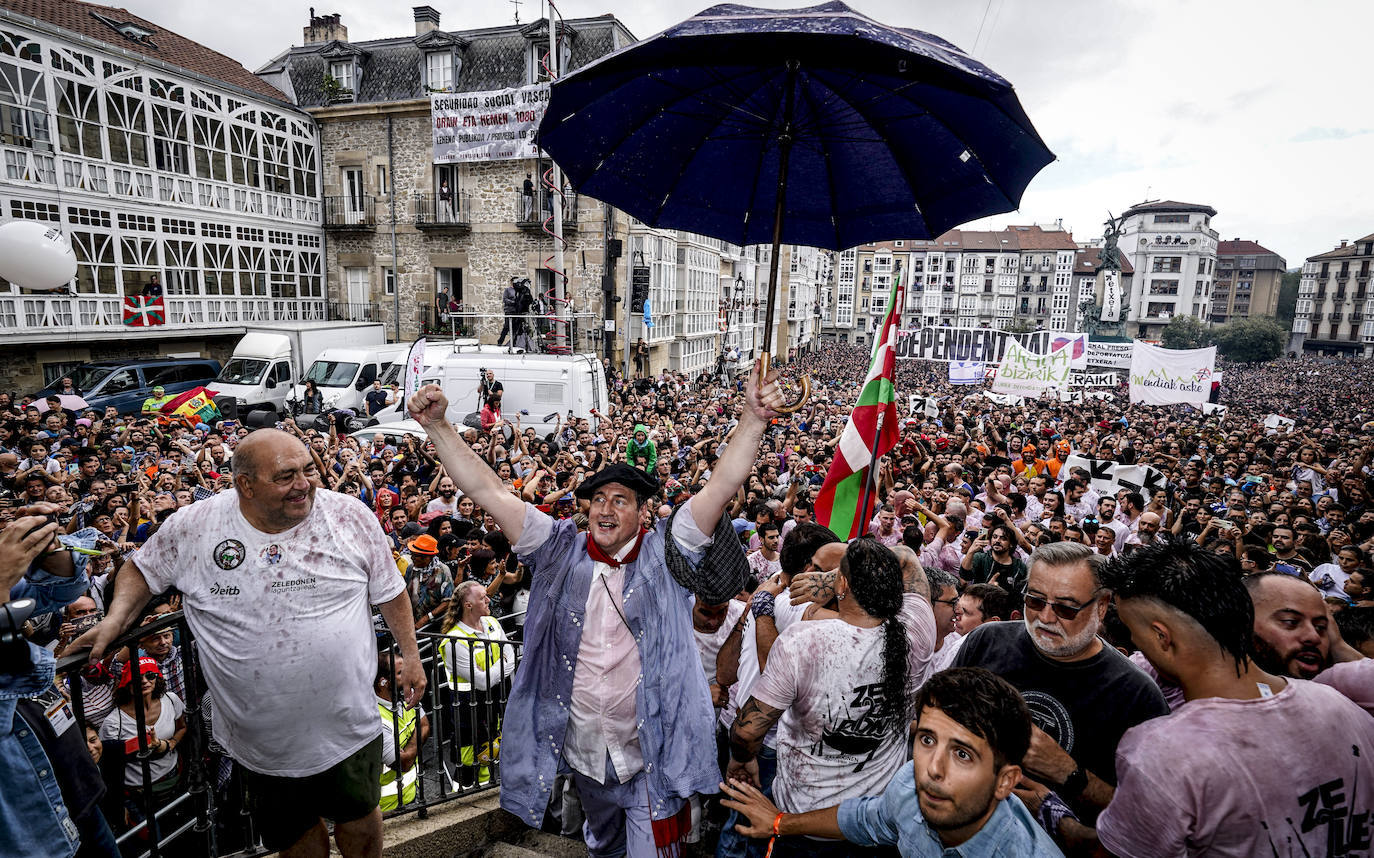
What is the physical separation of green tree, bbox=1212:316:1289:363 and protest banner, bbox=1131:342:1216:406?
64.4 m

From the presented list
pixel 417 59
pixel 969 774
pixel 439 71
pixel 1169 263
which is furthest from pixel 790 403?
pixel 1169 263

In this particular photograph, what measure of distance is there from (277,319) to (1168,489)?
26835 mm

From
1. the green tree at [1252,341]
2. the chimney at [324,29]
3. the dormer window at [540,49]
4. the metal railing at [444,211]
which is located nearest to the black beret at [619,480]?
the dormer window at [540,49]

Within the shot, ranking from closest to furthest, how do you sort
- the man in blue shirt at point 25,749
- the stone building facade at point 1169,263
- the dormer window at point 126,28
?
the man in blue shirt at point 25,749
the dormer window at point 126,28
the stone building facade at point 1169,263

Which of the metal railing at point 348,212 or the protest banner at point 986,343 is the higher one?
the metal railing at point 348,212

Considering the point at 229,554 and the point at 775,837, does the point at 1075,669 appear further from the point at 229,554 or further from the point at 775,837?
the point at 229,554

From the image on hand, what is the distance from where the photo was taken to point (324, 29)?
2859 cm

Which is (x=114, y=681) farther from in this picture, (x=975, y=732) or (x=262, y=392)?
(x=262, y=392)

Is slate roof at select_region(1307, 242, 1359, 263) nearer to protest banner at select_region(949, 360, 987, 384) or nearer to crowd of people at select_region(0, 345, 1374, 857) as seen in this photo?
protest banner at select_region(949, 360, 987, 384)

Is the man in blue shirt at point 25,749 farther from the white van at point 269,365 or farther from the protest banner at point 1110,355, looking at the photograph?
the protest banner at point 1110,355

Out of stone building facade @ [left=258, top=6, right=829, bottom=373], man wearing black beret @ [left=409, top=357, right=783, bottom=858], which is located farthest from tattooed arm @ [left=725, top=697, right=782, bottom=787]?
stone building facade @ [left=258, top=6, right=829, bottom=373]

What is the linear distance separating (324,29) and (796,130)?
3372 centimetres

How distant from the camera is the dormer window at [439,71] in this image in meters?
25.6

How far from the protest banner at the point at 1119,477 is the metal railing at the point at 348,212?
25.7 metres
